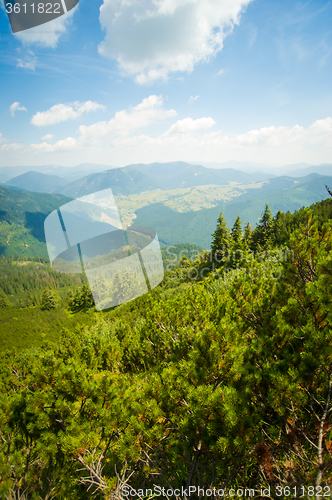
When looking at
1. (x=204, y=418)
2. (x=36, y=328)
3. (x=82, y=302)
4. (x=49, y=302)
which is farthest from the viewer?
(x=49, y=302)

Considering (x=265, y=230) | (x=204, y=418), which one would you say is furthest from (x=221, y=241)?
(x=204, y=418)

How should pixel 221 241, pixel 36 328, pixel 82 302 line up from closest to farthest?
1. pixel 221 241
2. pixel 36 328
3. pixel 82 302

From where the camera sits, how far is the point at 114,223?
1211 centimetres

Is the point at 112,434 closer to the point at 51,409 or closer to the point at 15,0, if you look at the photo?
the point at 51,409

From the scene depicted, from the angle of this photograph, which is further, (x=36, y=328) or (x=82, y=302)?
(x=82, y=302)

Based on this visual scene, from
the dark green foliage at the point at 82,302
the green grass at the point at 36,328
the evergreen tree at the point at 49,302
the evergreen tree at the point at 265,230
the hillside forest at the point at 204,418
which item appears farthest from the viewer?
the evergreen tree at the point at 49,302

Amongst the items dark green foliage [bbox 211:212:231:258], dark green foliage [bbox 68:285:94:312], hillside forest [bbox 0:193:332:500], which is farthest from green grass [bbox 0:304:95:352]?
dark green foliage [bbox 211:212:231:258]

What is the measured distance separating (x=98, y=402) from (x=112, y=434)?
66 centimetres

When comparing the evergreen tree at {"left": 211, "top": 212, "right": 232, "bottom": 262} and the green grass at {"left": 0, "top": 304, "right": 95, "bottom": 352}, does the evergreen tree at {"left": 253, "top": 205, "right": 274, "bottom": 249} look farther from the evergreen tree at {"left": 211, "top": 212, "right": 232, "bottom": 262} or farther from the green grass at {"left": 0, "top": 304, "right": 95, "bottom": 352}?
the green grass at {"left": 0, "top": 304, "right": 95, "bottom": 352}

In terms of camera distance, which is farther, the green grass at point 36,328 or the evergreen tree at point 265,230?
the evergreen tree at point 265,230

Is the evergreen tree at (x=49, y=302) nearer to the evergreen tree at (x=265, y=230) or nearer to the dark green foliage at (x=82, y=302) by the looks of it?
the dark green foliage at (x=82, y=302)

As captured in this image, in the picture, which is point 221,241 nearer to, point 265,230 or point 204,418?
point 265,230

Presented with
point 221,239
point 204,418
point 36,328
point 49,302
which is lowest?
point 49,302


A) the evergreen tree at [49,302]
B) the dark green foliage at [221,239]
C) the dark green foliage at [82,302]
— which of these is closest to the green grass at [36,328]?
the dark green foliage at [82,302]
